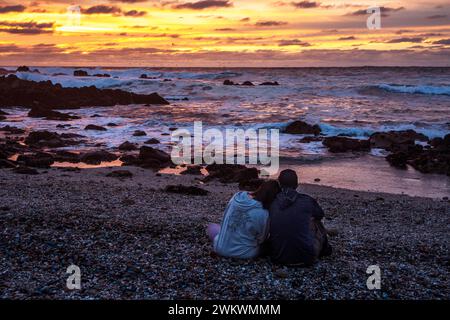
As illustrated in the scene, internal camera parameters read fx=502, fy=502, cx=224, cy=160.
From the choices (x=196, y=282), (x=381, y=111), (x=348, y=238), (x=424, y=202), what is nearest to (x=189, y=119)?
(x=381, y=111)

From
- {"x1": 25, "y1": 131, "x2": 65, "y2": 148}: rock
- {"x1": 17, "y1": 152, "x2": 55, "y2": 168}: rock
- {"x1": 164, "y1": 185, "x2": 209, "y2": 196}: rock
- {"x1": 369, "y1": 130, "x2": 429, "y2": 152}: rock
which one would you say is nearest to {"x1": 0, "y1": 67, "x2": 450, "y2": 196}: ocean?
{"x1": 369, "y1": 130, "x2": 429, "y2": 152}: rock

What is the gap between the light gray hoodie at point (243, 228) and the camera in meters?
6.50

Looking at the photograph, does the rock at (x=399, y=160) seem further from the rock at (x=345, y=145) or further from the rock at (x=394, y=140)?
the rock at (x=345, y=145)

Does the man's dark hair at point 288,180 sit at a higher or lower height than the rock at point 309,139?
higher

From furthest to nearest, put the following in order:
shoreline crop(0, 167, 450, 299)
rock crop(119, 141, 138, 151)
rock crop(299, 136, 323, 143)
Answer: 1. rock crop(299, 136, 323, 143)
2. rock crop(119, 141, 138, 151)
3. shoreline crop(0, 167, 450, 299)

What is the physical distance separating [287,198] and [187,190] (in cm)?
569

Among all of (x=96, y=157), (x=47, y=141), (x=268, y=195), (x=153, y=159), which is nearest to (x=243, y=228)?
(x=268, y=195)

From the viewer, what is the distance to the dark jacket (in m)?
6.33

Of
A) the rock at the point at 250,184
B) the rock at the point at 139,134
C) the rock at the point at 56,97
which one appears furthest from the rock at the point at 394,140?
the rock at the point at 56,97

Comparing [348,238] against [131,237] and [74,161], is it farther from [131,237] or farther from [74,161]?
[74,161]

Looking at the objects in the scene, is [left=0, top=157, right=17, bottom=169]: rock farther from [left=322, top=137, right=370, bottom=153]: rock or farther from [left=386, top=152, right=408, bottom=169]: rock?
[left=386, top=152, right=408, bottom=169]: rock

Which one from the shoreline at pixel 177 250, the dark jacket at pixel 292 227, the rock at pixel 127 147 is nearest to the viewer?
the shoreline at pixel 177 250

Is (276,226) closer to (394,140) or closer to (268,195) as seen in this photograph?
(268,195)

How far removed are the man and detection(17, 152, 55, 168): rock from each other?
1020 cm
